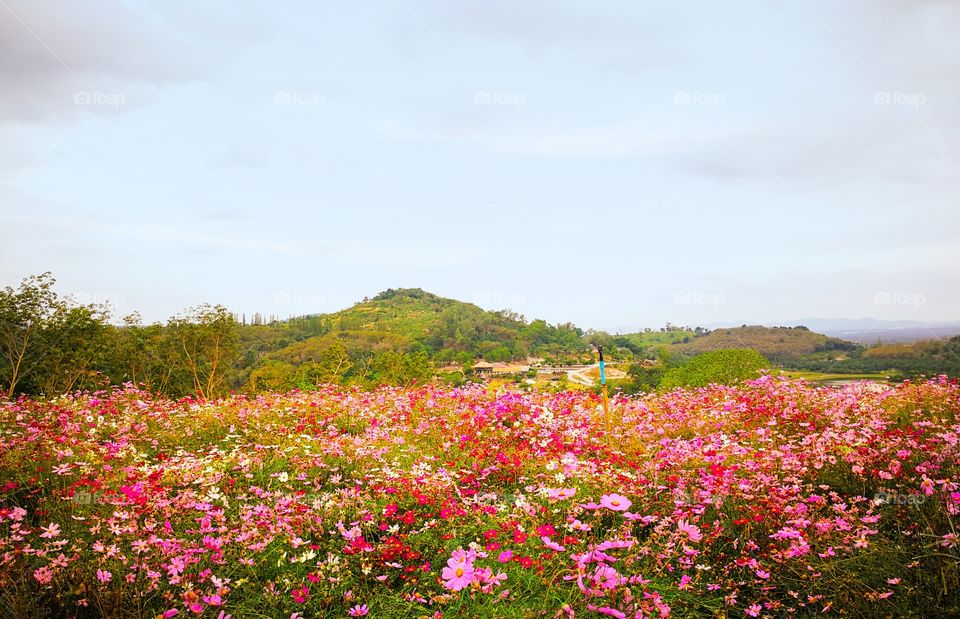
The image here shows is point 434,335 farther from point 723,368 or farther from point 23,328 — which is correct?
point 723,368

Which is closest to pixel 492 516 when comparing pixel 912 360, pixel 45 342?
pixel 912 360

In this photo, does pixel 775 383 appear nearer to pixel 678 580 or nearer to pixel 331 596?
pixel 678 580

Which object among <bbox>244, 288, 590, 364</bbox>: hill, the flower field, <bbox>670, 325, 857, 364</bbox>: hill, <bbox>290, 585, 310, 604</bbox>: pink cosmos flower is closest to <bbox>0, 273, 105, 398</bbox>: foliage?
the flower field

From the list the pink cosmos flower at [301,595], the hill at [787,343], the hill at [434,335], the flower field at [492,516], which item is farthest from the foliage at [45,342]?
the hill at [787,343]

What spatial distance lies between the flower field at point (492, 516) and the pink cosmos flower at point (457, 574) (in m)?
0.01

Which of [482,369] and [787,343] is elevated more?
[787,343]

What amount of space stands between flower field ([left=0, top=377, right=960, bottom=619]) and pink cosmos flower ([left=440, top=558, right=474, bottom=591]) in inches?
0.4

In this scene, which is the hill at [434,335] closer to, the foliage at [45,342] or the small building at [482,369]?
the small building at [482,369]

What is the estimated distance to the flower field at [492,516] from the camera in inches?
107

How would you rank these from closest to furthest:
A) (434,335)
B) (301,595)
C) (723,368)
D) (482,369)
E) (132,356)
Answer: (301,595) < (723,368) < (132,356) < (482,369) < (434,335)

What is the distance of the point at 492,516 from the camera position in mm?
3695

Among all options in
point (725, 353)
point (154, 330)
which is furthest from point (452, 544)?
point (154, 330)

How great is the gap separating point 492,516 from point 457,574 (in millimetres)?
1936

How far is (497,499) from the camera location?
167 inches
